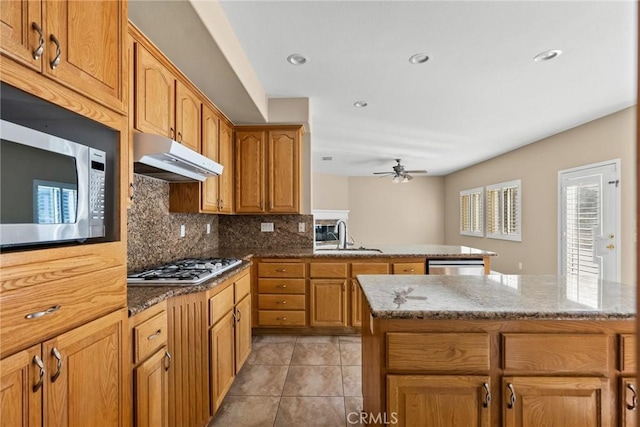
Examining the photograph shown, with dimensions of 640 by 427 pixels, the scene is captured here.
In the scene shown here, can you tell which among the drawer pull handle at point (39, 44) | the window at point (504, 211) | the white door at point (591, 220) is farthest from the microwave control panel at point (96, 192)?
the window at point (504, 211)

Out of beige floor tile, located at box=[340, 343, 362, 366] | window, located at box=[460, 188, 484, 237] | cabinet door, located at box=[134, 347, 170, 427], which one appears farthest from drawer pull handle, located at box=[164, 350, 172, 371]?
window, located at box=[460, 188, 484, 237]

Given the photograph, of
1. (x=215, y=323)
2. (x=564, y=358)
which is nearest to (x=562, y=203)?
(x=564, y=358)

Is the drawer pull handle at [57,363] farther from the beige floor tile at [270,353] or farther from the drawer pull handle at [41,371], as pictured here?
the beige floor tile at [270,353]

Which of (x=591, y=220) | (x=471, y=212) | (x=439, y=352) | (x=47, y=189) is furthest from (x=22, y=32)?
(x=471, y=212)

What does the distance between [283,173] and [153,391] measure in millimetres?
2408

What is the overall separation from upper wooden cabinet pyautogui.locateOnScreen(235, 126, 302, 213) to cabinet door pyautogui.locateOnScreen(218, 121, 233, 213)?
11cm

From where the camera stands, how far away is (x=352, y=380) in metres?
2.33

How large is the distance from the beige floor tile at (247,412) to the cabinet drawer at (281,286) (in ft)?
3.71

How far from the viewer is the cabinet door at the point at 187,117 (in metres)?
2.08

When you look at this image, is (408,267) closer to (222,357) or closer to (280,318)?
(280,318)

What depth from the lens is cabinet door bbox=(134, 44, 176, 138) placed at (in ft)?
5.38

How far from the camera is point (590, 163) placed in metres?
3.82

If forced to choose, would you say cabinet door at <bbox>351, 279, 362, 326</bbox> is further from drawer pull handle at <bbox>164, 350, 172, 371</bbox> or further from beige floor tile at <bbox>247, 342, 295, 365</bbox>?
drawer pull handle at <bbox>164, 350, 172, 371</bbox>

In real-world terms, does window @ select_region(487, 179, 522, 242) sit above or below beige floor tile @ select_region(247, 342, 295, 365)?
above
